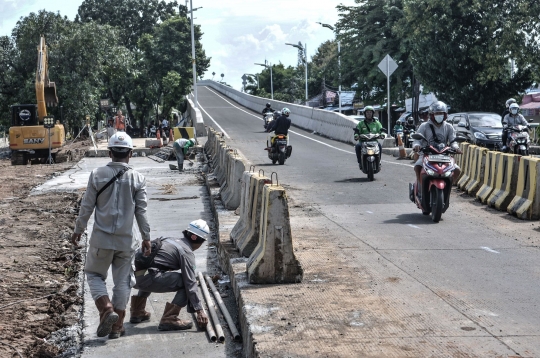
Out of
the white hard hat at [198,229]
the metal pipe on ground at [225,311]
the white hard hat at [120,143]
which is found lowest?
the metal pipe on ground at [225,311]

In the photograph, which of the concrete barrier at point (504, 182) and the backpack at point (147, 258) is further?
the concrete barrier at point (504, 182)

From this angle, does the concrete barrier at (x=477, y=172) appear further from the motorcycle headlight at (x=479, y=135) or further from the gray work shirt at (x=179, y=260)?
the motorcycle headlight at (x=479, y=135)

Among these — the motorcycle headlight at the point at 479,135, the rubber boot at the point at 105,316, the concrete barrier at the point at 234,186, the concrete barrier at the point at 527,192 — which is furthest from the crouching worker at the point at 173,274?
the motorcycle headlight at the point at 479,135

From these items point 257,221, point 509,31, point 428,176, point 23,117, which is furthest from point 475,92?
point 257,221

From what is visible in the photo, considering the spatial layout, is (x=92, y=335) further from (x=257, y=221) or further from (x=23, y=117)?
(x=23, y=117)

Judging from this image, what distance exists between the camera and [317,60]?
122 m

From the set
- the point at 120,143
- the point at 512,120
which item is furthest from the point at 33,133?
the point at 120,143

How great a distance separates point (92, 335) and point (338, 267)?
2.72m

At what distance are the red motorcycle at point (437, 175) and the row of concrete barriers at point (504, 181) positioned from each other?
3.97ft

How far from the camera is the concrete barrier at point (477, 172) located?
15.3m

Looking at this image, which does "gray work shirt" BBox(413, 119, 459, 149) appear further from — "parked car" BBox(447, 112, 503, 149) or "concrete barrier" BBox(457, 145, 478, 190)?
"parked car" BBox(447, 112, 503, 149)

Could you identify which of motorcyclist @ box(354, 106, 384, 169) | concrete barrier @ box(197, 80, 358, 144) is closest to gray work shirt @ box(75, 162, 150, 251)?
motorcyclist @ box(354, 106, 384, 169)

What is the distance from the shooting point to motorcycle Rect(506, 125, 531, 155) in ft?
74.1

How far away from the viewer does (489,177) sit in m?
14.8
